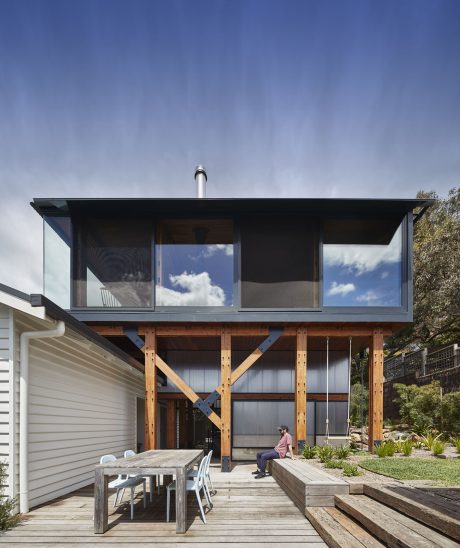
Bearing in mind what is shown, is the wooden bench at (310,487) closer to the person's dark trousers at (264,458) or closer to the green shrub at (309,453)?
the person's dark trousers at (264,458)

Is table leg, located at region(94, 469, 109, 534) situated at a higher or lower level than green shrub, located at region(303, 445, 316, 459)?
higher

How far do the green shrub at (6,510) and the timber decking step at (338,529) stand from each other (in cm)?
353

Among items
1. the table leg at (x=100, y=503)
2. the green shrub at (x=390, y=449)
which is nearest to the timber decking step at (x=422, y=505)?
the green shrub at (x=390, y=449)

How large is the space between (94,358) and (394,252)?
693cm

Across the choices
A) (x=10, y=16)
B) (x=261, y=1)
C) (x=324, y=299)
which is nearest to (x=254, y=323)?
(x=324, y=299)

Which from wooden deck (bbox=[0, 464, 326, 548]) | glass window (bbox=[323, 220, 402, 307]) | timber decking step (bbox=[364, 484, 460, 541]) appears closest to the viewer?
timber decking step (bbox=[364, 484, 460, 541])

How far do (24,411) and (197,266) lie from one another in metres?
4.71

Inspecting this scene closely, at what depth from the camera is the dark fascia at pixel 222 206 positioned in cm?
845

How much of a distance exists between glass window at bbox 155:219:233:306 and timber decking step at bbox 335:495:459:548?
15.9 feet

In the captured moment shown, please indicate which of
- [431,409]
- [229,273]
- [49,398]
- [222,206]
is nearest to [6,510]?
[49,398]

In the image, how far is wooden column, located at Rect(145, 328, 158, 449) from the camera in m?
8.38

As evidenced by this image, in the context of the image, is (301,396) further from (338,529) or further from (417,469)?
(338,529)

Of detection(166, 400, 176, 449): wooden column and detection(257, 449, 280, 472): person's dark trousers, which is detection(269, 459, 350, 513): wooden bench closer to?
detection(257, 449, 280, 472): person's dark trousers

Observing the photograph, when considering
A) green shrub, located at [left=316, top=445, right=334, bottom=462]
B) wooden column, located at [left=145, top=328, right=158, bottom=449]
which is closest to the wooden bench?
green shrub, located at [left=316, top=445, right=334, bottom=462]
